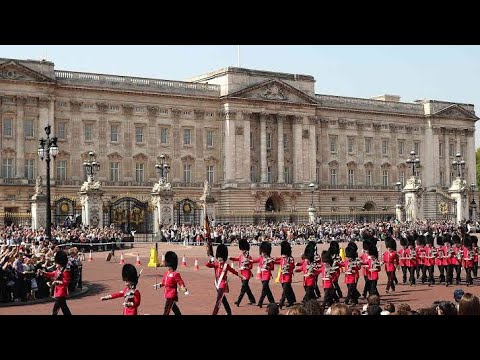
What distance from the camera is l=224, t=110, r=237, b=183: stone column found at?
217ft

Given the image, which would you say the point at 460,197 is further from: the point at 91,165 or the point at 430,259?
the point at 430,259

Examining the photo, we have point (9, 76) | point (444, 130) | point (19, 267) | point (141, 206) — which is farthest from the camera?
point (444, 130)

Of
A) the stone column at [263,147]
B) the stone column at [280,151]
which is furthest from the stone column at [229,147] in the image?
the stone column at [280,151]

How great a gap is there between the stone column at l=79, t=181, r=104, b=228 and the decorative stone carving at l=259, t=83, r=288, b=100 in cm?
2910

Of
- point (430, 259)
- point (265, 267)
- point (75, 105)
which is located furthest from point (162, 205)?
point (265, 267)

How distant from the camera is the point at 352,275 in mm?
16750

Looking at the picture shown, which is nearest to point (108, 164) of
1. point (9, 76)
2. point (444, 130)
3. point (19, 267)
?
point (9, 76)

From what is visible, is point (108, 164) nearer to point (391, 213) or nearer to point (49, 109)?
point (49, 109)

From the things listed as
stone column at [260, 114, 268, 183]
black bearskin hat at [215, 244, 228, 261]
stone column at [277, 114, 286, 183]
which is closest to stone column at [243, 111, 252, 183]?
stone column at [260, 114, 268, 183]

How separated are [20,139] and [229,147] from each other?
18.7 m
